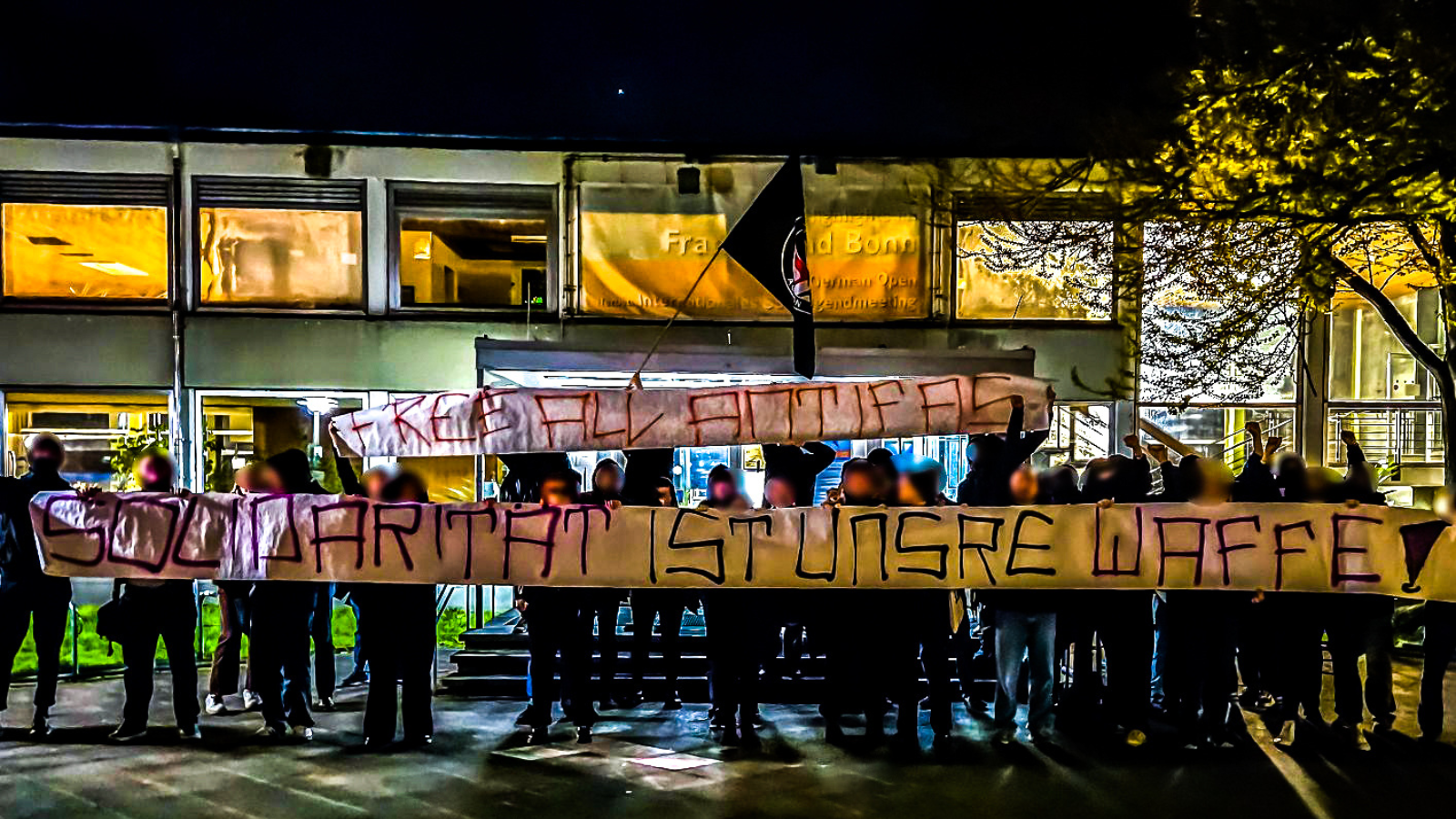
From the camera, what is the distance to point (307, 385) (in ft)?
42.2

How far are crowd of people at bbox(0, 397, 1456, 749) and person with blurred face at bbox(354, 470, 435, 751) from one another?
0.01m

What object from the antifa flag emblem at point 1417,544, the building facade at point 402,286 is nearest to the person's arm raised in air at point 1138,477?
the antifa flag emblem at point 1417,544

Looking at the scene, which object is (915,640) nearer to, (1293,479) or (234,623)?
(1293,479)

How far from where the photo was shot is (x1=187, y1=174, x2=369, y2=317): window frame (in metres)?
12.9

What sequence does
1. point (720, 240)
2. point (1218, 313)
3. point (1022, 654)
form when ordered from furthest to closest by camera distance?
point (720, 240)
point (1218, 313)
point (1022, 654)

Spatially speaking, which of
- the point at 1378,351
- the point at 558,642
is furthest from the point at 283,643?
the point at 1378,351

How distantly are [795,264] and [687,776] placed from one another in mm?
3641

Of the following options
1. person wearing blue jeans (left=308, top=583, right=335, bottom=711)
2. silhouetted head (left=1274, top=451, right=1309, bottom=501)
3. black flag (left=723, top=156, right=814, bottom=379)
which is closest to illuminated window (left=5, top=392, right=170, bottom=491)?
person wearing blue jeans (left=308, top=583, right=335, bottom=711)

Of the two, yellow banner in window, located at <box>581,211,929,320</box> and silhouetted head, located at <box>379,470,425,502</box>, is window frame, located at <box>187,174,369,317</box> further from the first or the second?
silhouetted head, located at <box>379,470,425,502</box>

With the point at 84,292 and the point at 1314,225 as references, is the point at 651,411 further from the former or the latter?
the point at 84,292

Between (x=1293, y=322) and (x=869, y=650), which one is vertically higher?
(x=1293, y=322)

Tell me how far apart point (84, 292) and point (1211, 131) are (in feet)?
42.6

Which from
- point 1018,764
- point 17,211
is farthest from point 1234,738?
point 17,211

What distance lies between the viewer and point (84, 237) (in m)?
12.9
